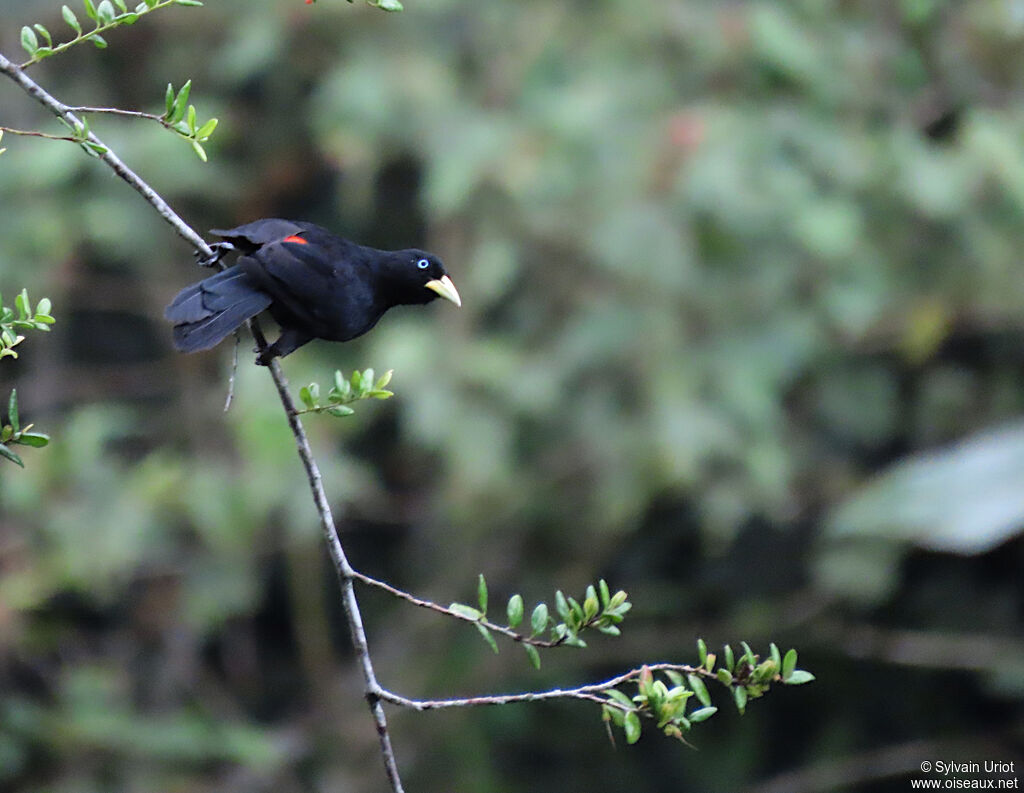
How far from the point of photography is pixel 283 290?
2539mm

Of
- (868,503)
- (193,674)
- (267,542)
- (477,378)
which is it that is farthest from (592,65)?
(193,674)

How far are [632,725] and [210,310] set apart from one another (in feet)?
3.84

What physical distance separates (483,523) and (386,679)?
42.2 inches

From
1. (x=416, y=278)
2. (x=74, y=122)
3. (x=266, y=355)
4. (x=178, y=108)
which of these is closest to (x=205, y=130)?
(x=178, y=108)

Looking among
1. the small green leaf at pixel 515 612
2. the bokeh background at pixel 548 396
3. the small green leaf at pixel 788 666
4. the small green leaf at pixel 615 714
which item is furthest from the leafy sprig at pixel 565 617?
the bokeh background at pixel 548 396

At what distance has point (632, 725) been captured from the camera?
1.81 meters

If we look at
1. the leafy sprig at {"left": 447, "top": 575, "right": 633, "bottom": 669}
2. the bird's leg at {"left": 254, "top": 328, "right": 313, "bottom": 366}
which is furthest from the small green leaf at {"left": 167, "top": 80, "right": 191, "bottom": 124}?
the leafy sprig at {"left": 447, "top": 575, "right": 633, "bottom": 669}

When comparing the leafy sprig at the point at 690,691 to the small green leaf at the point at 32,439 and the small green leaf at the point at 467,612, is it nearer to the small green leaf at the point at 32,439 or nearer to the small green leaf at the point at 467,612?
the small green leaf at the point at 467,612

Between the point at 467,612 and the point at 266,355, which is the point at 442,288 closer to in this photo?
the point at 266,355

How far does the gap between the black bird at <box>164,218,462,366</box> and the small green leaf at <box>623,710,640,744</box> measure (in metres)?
0.93

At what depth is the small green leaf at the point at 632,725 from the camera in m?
1.79

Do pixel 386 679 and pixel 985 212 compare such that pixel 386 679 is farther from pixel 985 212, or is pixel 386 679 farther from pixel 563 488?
pixel 985 212

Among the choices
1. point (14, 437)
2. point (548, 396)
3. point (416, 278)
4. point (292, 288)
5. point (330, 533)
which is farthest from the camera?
point (548, 396)

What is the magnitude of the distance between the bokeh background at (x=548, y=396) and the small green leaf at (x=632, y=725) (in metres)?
3.33
